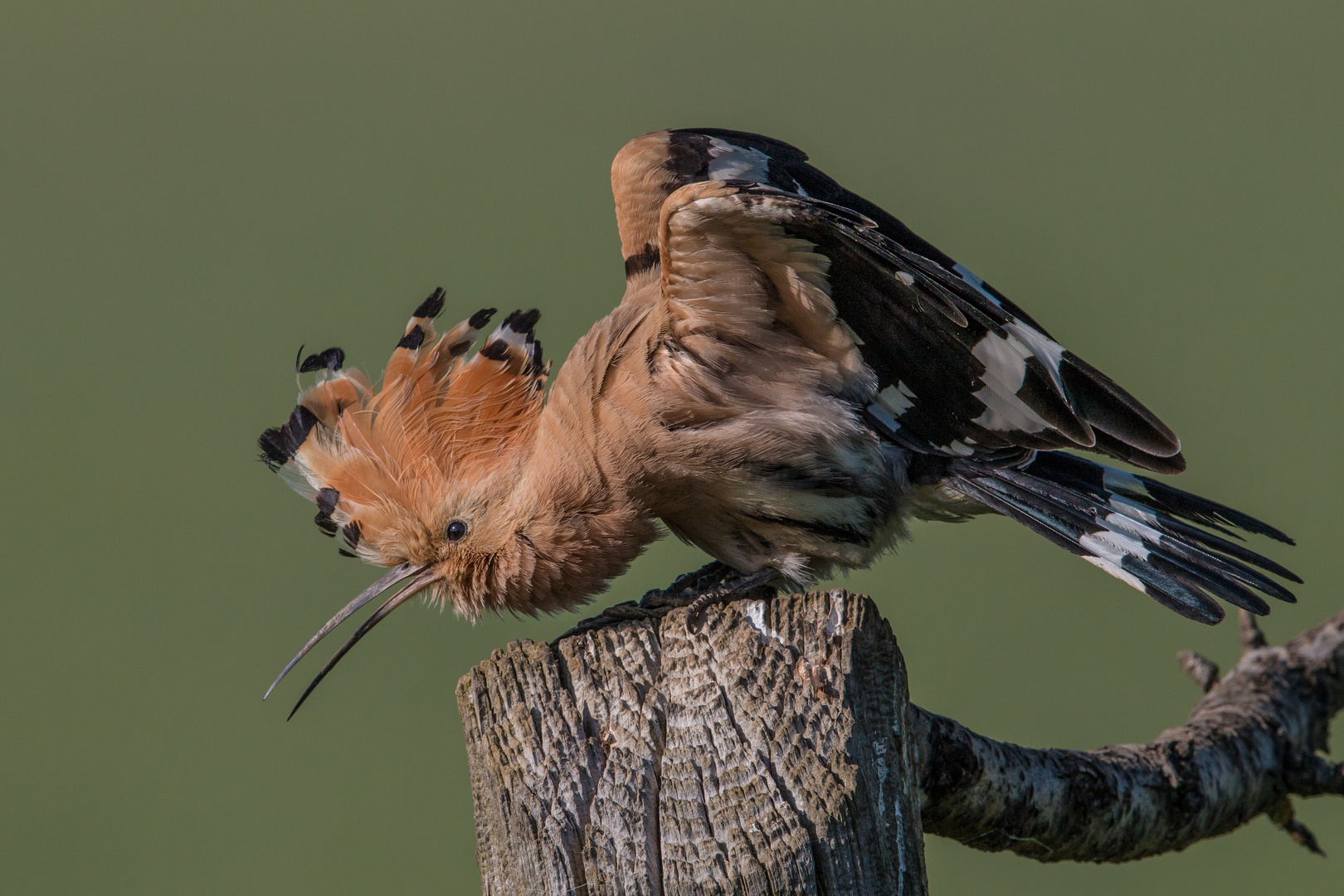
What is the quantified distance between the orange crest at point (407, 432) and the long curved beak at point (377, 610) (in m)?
0.04

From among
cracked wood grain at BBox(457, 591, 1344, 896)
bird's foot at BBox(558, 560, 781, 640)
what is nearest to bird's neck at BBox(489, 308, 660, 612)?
bird's foot at BBox(558, 560, 781, 640)

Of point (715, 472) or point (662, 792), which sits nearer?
point (662, 792)

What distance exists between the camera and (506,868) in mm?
1602

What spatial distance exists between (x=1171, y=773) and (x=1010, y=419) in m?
0.82

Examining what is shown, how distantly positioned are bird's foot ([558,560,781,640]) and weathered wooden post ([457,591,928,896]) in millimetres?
120

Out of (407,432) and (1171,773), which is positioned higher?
(407,432)

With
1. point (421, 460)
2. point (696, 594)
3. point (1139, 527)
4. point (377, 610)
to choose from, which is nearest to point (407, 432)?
point (421, 460)

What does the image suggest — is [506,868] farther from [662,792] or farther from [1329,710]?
[1329,710]

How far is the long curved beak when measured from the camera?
7.97ft

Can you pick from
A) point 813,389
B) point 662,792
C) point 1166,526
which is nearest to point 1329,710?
point 1166,526

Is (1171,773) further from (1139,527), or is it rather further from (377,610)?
(377,610)

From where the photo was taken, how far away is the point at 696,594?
2590mm

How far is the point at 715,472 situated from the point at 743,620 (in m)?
0.80

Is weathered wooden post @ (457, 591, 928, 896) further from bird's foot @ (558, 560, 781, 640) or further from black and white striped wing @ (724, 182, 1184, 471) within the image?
black and white striped wing @ (724, 182, 1184, 471)
